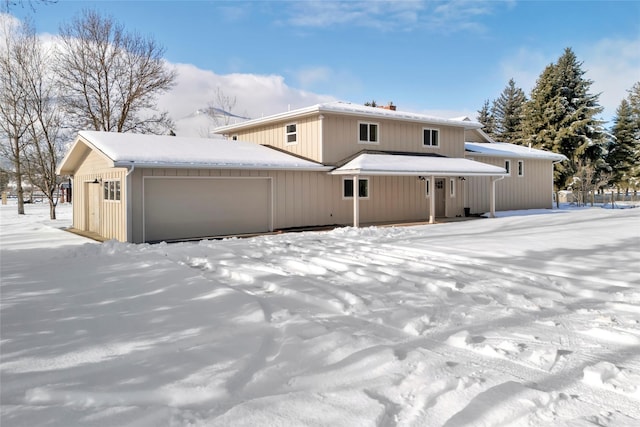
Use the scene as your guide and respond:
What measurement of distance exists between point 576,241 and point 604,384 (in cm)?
806

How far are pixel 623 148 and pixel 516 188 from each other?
63.9 feet

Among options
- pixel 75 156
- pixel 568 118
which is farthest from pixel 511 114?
pixel 75 156

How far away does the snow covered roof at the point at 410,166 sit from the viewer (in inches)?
631

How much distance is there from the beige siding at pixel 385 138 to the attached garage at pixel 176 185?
51.8 inches

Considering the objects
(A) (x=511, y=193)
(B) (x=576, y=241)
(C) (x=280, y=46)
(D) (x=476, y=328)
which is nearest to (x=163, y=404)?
(D) (x=476, y=328)

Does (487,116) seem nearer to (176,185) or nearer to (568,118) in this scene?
(568,118)

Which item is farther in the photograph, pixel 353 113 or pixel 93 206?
pixel 353 113

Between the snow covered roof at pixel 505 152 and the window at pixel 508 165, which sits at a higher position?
the snow covered roof at pixel 505 152

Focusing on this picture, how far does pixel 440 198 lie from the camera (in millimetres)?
20891

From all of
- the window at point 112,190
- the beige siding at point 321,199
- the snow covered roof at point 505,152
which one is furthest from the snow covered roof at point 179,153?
the snow covered roof at point 505,152

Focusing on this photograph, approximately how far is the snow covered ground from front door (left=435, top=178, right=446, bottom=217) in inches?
487

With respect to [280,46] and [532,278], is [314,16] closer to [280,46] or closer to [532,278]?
[280,46]

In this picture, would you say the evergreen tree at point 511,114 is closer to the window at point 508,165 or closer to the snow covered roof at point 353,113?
the window at point 508,165

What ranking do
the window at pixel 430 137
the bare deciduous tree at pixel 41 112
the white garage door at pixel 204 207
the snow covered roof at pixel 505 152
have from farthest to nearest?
the bare deciduous tree at pixel 41 112 < the snow covered roof at pixel 505 152 < the window at pixel 430 137 < the white garage door at pixel 204 207
